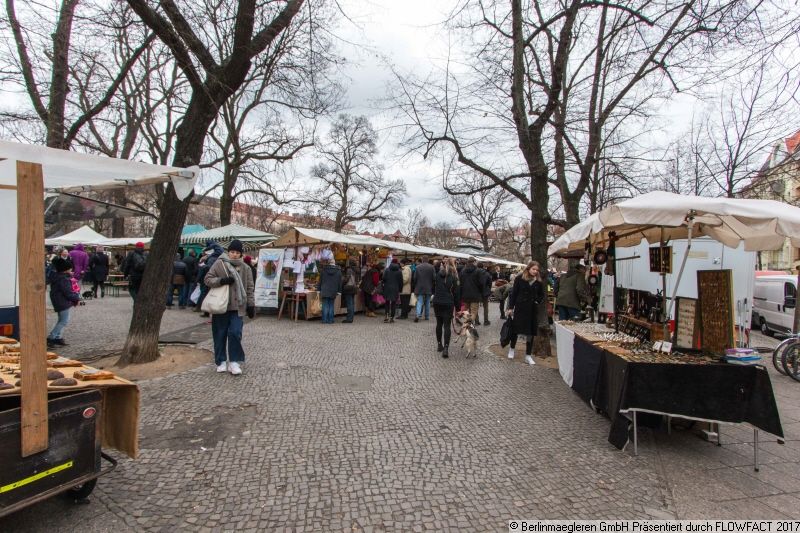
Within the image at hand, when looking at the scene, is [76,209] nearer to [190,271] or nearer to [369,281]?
[190,271]

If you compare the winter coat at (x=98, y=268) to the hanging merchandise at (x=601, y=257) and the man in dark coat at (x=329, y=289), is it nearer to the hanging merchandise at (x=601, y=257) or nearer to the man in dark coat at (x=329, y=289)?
the man in dark coat at (x=329, y=289)

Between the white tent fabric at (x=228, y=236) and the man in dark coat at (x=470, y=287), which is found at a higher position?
the white tent fabric at (x=228, y=236)

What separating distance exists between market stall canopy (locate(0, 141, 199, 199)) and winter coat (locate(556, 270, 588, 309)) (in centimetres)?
762

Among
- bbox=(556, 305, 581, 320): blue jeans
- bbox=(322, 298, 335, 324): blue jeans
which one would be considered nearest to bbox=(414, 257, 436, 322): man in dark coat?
bbox=(322, 298, 335, 324): blue jeans

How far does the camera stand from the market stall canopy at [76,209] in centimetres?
599

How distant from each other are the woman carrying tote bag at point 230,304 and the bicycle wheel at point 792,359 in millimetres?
9180

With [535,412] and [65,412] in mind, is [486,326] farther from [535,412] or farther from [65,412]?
[65,412]

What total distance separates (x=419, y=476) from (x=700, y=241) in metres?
11.1

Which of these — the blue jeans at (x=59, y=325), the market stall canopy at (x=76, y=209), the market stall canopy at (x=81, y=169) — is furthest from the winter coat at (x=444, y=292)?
the blue jeans at (x=59, y=325)

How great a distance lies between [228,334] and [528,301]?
4910 millimetres

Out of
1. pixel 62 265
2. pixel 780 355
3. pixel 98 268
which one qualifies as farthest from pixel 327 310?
pixel 98 268

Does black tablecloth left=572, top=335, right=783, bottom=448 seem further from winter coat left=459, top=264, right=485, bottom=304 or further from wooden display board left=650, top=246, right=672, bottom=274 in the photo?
winter coat left=459, top=264, right=485, bottom=304

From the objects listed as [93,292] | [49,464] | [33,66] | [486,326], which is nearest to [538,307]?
[486,326]

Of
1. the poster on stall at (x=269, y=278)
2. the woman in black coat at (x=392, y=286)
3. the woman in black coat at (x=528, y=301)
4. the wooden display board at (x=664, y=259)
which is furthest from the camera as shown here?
the woman in black coat at (x=392, y=286)
